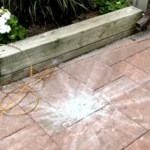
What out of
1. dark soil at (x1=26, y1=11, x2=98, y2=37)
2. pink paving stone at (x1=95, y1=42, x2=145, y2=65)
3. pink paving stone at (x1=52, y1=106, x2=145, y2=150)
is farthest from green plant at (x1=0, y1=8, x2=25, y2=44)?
pink paving stone at (x1=52, y1=106, x2=145, y2=150)

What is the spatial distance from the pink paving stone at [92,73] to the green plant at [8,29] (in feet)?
2.09

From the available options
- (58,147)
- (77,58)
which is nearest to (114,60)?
(77,58)

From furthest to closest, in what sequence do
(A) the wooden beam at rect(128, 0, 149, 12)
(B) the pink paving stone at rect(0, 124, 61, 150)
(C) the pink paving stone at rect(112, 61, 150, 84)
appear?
(A) the wooden beam at rect(128, 0, 149, 12), (C) the pink paving stone at rect(112, 61, 150, 84), (B) the pink paving stone at rect(0, 124, 61, 150)

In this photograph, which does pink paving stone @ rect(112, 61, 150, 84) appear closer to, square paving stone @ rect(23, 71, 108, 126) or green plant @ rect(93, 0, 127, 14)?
square paving stone @ rect(23, 71, 108, 126)

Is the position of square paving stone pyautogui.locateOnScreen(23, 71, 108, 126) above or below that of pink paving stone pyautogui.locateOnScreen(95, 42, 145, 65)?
below

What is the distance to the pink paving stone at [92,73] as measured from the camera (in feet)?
10.3

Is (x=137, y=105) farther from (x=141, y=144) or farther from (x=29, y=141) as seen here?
(x=29, y=141)

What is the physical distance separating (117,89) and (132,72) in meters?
0.38

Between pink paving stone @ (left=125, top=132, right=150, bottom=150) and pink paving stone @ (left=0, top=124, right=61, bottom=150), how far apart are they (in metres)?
0.60

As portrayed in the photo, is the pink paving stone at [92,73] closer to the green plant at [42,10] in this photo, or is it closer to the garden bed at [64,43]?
the garden bed at [64,43]

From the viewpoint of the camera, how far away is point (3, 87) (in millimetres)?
3049

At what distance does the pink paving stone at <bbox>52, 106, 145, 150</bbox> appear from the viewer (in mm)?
2404

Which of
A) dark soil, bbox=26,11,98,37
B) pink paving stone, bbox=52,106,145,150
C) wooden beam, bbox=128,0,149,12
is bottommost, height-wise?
pink paving stone, bbox=52,106,145,150

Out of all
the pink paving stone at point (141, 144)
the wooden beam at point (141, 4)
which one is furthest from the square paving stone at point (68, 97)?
the wooden beam at point (141, 4)
